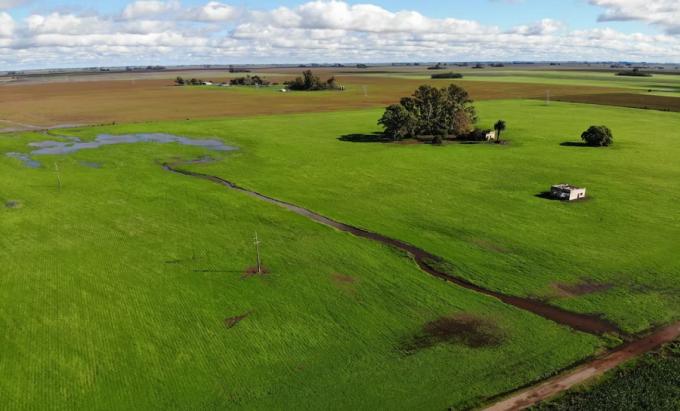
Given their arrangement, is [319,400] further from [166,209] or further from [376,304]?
[166,209]

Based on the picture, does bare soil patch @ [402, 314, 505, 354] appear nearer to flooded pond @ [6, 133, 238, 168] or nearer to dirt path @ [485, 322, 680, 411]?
dirt path @ [485, 322, 680, 411]

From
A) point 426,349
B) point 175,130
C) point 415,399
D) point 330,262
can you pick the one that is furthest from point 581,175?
point 175,130

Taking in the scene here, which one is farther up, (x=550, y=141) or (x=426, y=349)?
(x=550, y=141)

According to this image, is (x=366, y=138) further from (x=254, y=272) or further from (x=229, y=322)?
→ (x=229, y=322)

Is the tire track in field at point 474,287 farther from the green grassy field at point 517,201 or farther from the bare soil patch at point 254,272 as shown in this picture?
the bare soil patch at point 254,272

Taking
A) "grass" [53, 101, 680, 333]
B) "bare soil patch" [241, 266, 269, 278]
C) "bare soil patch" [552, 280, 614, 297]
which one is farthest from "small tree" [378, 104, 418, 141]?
"bare soil patch" [552, 280, 614, 297]

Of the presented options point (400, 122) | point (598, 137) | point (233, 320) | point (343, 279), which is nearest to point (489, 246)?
point (343, 279)
